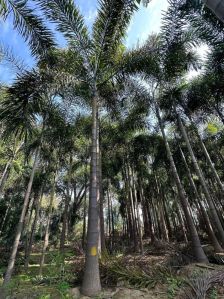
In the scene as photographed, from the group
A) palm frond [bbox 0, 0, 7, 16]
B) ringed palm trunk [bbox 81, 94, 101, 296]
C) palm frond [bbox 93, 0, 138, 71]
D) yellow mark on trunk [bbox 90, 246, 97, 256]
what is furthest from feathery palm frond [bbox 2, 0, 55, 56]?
yellow mark on trunk [bbox 90, 246, 97, 256]

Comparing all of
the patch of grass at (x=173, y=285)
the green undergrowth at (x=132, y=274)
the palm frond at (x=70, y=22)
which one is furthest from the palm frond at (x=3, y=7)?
the patch of grass at (x=173, y=285)

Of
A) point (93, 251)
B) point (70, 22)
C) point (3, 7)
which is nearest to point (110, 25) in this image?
point (70, 22)

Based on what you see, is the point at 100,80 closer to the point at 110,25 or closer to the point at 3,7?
the point at 110,25

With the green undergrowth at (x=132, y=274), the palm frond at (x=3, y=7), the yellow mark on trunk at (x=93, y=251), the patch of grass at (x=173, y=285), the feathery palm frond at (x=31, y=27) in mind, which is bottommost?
the patch of grass at (x=173, y=285)

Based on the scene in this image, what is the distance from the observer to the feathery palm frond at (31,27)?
6312mm

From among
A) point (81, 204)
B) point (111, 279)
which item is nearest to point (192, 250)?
point (111, 279)

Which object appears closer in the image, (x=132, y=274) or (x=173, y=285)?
(x=173, y=285)

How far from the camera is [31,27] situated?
7.07 metres

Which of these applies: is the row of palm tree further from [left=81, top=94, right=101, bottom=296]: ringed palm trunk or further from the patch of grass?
the patch of grass

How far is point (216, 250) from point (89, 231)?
6.41 m

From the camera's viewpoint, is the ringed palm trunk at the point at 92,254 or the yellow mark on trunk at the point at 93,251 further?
the yellow mark on trunk at the point at 93,251

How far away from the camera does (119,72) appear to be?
8359 millimetres

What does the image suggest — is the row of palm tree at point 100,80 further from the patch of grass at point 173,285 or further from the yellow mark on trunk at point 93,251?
the patch of grass at point 173,285

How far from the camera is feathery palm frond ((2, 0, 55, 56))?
6312 mm
